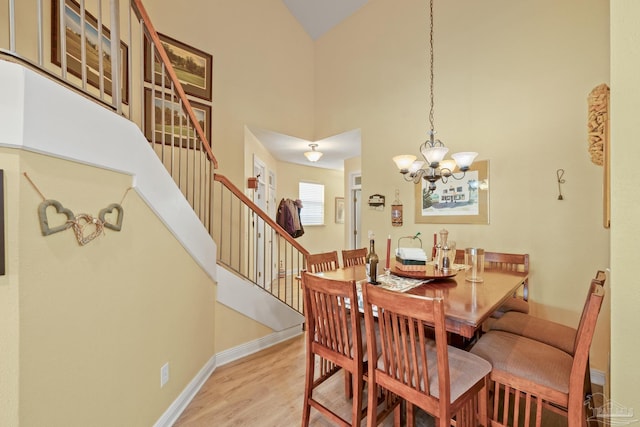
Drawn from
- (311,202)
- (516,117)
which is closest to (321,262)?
(516,117)

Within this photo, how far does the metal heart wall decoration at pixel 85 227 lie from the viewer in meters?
1.12

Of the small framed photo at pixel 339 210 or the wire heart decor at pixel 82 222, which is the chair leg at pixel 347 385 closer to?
the wire heart decor at pixel 82 222

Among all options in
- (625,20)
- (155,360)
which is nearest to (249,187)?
(155,360)

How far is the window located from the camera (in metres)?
6.28

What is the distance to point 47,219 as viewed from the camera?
1.00 m

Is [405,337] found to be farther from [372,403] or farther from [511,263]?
[511,263]

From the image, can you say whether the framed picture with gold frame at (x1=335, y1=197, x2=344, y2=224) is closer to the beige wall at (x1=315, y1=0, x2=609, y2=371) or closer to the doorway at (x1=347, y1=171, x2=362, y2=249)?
the doorway at (x1=347, y1=171, x2=362, y2=249)

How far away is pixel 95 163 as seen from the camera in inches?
46.8

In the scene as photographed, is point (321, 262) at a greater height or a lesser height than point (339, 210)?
lesser

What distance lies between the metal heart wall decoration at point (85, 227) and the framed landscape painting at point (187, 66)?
8.12ft

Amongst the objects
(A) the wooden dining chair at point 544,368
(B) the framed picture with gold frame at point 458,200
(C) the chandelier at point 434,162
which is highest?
(C) the chandelier at point 434,162

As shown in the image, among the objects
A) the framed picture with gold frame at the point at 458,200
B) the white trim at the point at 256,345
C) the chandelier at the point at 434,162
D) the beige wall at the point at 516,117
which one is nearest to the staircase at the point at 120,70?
the white trim at the point at 256,345

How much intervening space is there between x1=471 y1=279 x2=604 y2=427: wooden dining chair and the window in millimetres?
4928

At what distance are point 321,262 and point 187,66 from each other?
2788 mm
